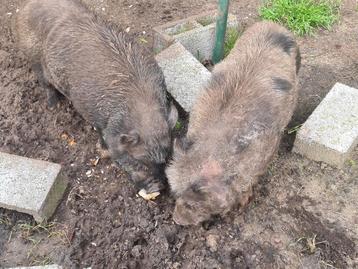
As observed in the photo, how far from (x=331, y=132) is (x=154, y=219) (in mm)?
1893

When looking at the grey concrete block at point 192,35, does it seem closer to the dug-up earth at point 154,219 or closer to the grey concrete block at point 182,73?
the grey concrete block at point 182,73

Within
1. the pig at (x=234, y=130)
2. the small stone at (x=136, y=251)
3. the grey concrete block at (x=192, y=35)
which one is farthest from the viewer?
the grey concrete block at (x=192, y=35)

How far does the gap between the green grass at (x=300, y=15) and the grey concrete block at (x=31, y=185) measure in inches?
141

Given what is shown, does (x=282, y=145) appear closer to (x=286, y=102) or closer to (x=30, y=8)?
(x=286, y=102)

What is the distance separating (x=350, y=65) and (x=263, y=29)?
162cm

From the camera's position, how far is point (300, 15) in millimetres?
6566

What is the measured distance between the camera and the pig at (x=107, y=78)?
4.42 m

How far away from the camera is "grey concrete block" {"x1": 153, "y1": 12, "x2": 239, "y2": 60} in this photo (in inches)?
230

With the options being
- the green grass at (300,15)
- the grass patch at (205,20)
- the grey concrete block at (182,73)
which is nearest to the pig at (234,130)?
the grey concrete block at (182,73)

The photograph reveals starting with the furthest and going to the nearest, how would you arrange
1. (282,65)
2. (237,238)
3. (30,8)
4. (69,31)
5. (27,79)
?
(27,79) → (30,8) → (69,31) → (282,65) → (237,238)

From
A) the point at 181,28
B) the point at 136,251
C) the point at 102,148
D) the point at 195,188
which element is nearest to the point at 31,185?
the point at 102,148

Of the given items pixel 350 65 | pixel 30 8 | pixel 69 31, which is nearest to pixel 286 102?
pixel 350 65

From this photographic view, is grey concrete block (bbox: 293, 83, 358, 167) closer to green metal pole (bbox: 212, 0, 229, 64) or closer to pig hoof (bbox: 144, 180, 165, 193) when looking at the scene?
green metal pole (bbox: 212, 0, 229, 64)

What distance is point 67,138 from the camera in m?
5.30
